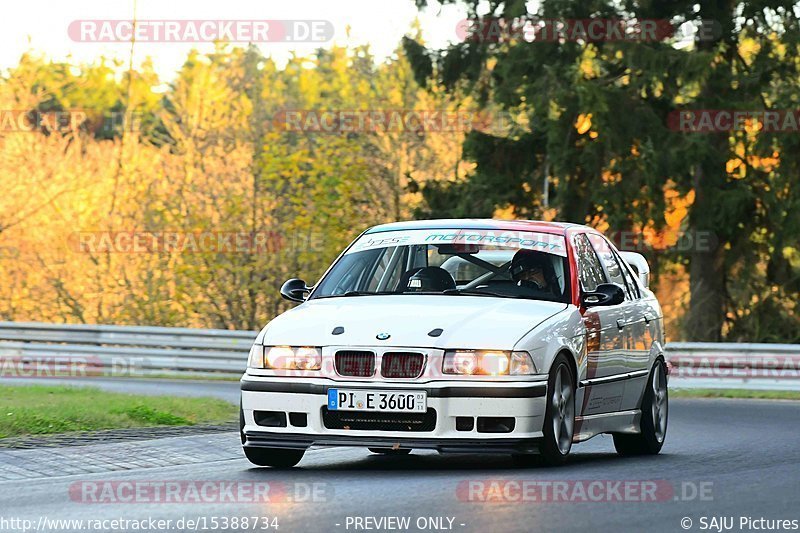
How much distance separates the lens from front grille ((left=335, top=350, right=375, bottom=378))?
9648 mm

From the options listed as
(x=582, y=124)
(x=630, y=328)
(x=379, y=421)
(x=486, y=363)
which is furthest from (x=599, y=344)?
(x=582, y=124)

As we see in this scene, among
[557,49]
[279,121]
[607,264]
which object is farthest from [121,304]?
[607,264]

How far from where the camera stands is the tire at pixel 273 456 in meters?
10.3

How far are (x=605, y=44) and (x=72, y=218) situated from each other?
46.8 feet

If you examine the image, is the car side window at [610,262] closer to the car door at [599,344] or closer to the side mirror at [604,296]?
the car door at [599,344]

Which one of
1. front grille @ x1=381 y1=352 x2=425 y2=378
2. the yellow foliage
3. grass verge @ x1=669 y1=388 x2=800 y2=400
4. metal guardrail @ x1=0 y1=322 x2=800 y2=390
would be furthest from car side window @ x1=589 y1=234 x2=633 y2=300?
the yellow foliage

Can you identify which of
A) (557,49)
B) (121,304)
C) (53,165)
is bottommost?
(121,304)

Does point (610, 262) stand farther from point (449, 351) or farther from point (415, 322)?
point (449, 351)

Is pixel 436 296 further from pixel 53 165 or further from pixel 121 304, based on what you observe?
pixel 53 165

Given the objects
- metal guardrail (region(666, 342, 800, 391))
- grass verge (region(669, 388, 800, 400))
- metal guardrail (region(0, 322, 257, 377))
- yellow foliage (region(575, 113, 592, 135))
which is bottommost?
metal guardrail (region(0, 322, 257, 377))

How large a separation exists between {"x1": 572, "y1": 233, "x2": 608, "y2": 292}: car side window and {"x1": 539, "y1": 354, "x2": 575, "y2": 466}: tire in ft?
3.55

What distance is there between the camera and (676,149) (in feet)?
91.5

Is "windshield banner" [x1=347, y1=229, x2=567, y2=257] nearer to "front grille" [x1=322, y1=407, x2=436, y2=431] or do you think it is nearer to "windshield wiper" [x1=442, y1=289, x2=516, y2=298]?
"windshield wiper" [x1=442, y1=289, x2=516, y2=298]

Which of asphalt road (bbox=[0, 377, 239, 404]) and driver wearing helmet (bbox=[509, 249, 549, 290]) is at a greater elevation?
driver wearing helmet (bbox=[509, 249, 549, 290])
